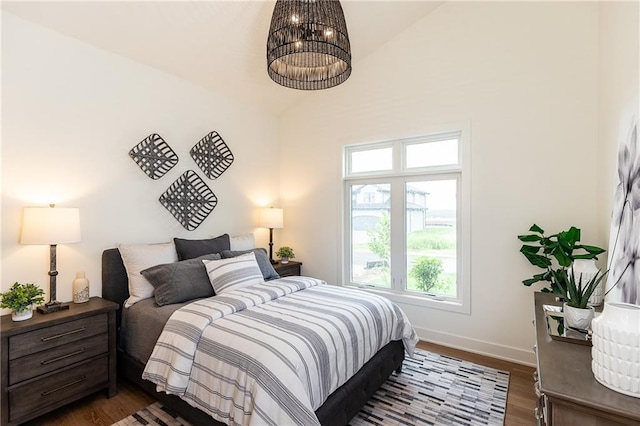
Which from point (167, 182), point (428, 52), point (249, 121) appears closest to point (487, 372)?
point (428, 52)

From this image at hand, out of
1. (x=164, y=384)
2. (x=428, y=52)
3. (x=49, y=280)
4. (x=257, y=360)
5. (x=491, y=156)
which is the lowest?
(x=164, y=384)

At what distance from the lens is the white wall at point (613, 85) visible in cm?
172

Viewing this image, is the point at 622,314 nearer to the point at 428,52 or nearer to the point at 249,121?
the point at 428,52

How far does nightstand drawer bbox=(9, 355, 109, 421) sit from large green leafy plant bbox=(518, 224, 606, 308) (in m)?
3.07

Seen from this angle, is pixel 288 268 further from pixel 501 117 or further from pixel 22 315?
pixel 501 117

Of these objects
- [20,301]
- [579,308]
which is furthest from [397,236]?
[20,301]

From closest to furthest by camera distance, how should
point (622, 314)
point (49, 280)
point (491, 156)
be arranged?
1. point (622, 314)
2. point (49, 280)
3. point (491, 156)

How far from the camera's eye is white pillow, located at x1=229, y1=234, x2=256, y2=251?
3.65 m

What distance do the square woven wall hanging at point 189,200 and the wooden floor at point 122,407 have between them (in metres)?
Result: 1.62

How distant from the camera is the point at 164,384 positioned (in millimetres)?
1922

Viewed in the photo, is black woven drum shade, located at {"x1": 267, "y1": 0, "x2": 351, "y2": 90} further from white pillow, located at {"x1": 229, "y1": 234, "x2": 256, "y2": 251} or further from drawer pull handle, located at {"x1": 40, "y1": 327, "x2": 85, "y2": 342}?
drawer pull handle, located at {"x1": 40, "y1": 327, "x2": 85, "y2": 342}

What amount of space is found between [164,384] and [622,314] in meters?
2.27

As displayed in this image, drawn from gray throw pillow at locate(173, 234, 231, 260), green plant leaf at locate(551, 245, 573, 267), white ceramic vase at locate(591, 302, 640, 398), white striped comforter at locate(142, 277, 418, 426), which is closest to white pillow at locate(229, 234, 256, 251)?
gray throw pillow at locate(173, 234, 231, 260)

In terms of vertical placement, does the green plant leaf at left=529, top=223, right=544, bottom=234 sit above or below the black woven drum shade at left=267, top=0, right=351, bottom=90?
below
